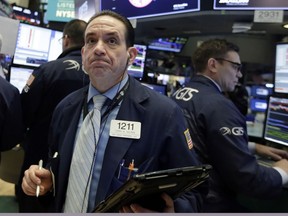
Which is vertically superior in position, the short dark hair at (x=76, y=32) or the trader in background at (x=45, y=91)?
the short dark hair at (x=76, y=32)

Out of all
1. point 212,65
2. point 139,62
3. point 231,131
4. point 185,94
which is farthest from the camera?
point 139,62

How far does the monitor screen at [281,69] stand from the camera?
245cm

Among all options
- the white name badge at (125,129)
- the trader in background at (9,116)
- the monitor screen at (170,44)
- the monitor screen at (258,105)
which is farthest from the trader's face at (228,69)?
the monitor screen at (258,105)

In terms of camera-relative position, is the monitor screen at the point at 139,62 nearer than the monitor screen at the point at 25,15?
Yes

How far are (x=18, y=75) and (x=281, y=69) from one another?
2.44 m

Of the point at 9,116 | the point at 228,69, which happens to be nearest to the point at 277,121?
the point at 228,69

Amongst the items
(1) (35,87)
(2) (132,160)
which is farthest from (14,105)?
(2) (132,160)

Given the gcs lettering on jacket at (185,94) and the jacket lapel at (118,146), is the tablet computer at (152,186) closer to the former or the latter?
the jacket lapel at (118,146)

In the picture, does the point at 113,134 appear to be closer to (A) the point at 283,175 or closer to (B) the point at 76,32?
(A) the point at 283,175

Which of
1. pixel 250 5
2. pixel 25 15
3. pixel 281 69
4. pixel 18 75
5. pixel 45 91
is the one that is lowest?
pixel 45 91

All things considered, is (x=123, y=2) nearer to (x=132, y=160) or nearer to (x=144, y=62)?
(x=144, y=62)

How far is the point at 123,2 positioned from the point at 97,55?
1594mm

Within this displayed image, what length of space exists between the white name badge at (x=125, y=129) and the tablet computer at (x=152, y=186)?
0.26 metres

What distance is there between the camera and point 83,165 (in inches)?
49.4
